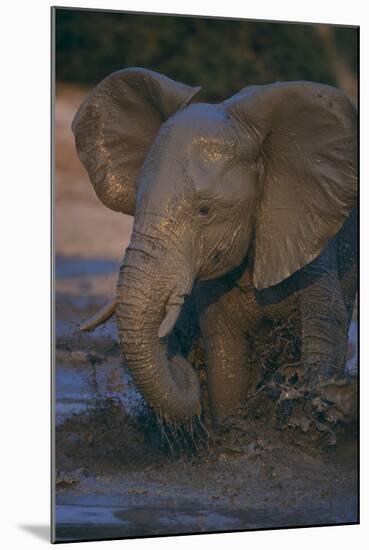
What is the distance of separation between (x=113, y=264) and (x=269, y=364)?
4.75 m

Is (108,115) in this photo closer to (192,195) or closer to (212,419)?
(192,195)

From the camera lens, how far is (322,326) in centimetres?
578

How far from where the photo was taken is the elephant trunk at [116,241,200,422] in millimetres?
5145

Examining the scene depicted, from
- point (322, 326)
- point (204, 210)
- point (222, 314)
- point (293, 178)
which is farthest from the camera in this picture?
point (222, 314)

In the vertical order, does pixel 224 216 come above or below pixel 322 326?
above

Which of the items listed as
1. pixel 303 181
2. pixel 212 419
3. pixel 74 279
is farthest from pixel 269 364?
pixel 74 279

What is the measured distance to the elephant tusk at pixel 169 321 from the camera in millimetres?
5137

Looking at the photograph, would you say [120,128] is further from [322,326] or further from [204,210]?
[322,326]

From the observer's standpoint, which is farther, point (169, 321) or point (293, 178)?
point (293, 178)

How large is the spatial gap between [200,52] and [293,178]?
5.00 m

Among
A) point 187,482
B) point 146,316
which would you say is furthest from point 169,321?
point 187,482

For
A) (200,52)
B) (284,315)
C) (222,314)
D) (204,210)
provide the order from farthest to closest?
(200,52) < (222,314) < (284,315) < (204,210)

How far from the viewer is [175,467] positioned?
5.82 m

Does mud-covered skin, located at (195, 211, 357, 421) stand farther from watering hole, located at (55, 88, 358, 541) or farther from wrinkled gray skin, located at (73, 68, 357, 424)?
watering hole, located at (55, 88, 358, 541)
